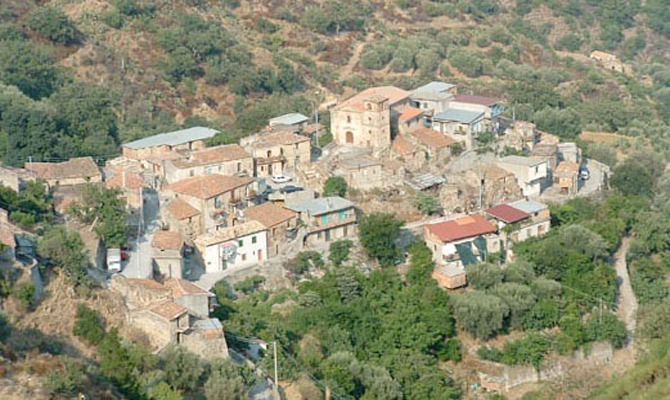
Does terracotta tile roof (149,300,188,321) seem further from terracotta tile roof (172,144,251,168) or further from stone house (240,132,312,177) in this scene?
stone house (240,132,312,177)

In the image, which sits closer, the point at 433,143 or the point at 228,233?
the point at 228,233

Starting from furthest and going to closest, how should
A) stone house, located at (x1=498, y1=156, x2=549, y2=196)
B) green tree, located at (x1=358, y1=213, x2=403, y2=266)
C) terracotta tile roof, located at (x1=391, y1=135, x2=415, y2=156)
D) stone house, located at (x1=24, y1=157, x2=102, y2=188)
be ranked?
stone house, located at (x1=498, y1=156, x2=549, y2=196) → terracotta tile roof, located at (x1=391, y1=135, x2=415, y2=156) → stone house, located at (x1=24, y1=157, x2=102, y2=188) → green tree, located at (x1=358, y1=213, x2=403, y2=266)

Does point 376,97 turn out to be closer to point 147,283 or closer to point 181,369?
point 147,283

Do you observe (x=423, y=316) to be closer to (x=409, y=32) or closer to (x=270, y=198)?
(x=270, y=198)

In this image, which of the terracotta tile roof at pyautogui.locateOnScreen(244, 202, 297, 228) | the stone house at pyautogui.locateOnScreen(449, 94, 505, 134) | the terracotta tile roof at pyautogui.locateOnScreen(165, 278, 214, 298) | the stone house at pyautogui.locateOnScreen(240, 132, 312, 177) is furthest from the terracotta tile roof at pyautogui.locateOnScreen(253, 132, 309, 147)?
the terracotta tile roof at pyautogui.locateOnScreen(165, 278, 214, 298)

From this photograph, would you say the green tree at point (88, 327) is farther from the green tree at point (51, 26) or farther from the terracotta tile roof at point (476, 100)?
the green tree at point (51, 26)

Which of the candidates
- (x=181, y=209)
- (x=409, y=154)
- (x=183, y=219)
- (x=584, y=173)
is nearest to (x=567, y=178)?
(x=584, y=173)

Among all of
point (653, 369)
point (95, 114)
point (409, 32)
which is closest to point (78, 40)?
point (95, 114)
